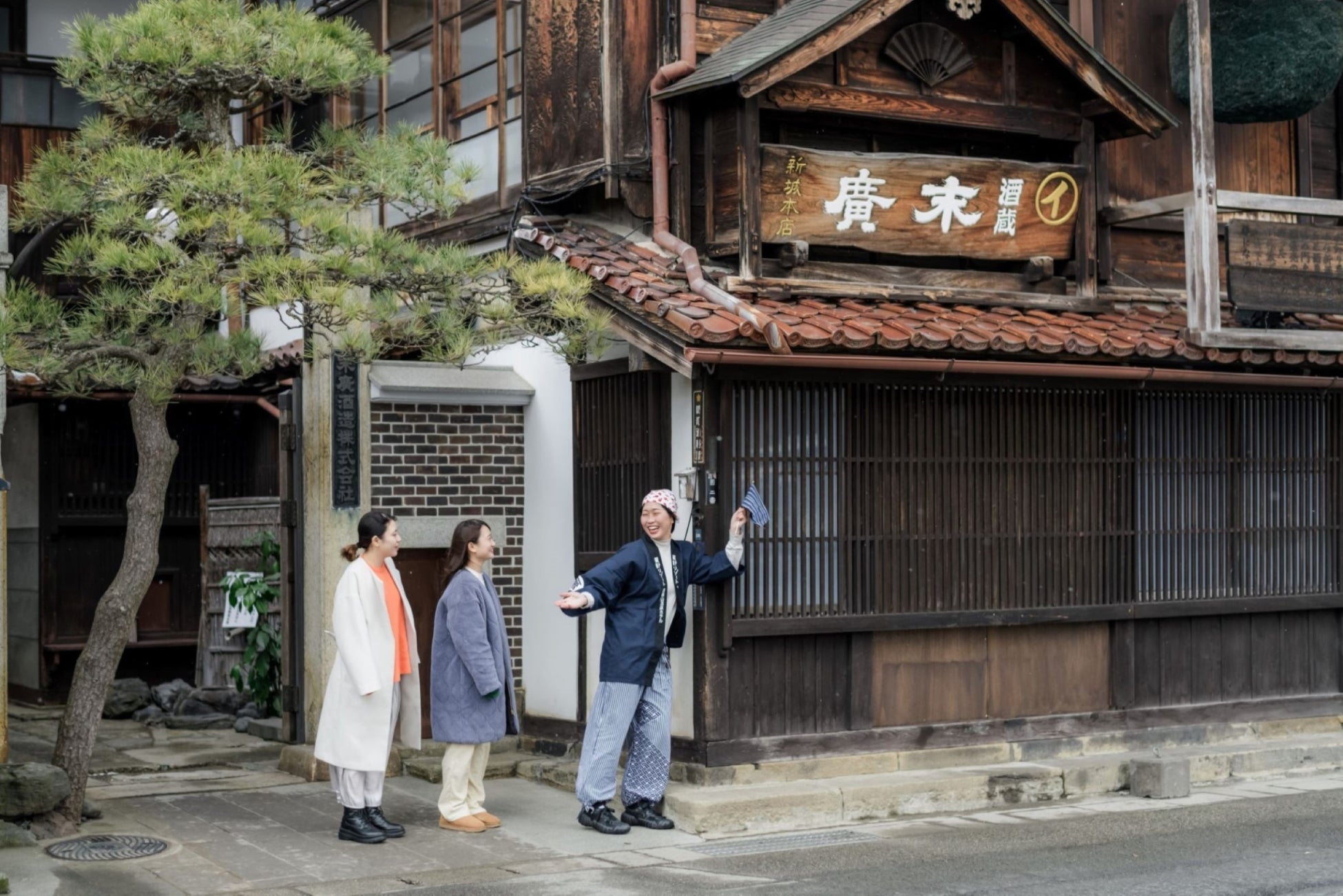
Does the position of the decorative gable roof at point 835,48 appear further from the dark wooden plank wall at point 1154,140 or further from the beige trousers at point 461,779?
the beige trousers at point 461,779

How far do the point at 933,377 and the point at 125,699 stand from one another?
9.04 m

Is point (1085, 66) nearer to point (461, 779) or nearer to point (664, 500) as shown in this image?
point (664, 500)

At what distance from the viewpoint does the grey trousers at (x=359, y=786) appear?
31.8 feet

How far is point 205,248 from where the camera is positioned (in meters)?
9.83

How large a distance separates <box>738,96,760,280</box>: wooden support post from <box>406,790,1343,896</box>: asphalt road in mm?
4095

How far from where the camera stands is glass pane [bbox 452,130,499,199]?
14.0m

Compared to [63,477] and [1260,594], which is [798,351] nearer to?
[1260,594]

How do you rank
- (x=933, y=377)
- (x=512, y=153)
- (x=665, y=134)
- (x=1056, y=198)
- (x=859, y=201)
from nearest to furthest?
(x=933, y=377) < (x=859, y=201) < (x=665, y=134) < (x=1056, y=198) < (x=512, y=153)

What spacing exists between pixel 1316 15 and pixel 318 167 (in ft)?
28.1

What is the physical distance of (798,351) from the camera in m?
10.4

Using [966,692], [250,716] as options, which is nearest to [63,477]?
[250,716]

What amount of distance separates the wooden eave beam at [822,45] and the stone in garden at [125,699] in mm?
9068

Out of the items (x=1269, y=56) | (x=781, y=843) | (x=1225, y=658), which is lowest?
(x=781, y=843)

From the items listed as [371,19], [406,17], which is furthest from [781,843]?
[371,19]
